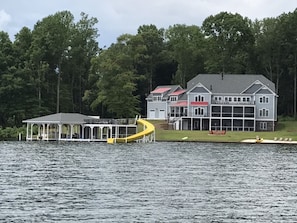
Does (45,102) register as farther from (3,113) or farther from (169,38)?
(169,38)

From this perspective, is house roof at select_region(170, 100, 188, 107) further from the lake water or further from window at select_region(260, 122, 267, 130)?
the lake water

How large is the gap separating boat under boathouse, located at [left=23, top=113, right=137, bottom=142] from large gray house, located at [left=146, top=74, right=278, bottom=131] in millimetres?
12731

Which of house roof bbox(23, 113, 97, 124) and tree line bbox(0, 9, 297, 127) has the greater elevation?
tree line bbox(0, 9, 297, 127)

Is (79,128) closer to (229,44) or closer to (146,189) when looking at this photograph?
(229,44)

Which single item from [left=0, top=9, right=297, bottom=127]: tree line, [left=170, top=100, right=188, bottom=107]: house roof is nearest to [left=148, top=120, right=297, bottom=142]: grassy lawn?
[left=170, top=100, right=188, bottom=107]: house roof

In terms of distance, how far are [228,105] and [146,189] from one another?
6544cm

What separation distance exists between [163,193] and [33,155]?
26.7 m

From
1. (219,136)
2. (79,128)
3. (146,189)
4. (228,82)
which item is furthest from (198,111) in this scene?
(146,189)

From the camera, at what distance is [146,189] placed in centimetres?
3253

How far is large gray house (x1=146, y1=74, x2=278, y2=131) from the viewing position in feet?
316

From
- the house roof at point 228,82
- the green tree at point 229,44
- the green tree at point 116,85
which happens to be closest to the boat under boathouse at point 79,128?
the green tree at point 116,85

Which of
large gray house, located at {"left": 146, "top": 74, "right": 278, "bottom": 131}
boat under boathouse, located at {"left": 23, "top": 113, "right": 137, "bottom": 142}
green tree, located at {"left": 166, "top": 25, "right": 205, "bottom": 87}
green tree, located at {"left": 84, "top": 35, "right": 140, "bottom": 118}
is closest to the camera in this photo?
boat under boathouse, located at {"left": 23, "top": 113, "right": 137, "bottom": 142}

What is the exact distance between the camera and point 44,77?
10438 centimetres

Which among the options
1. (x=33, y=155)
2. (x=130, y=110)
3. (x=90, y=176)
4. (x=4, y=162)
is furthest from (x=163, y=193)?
(x=130, y=110)
